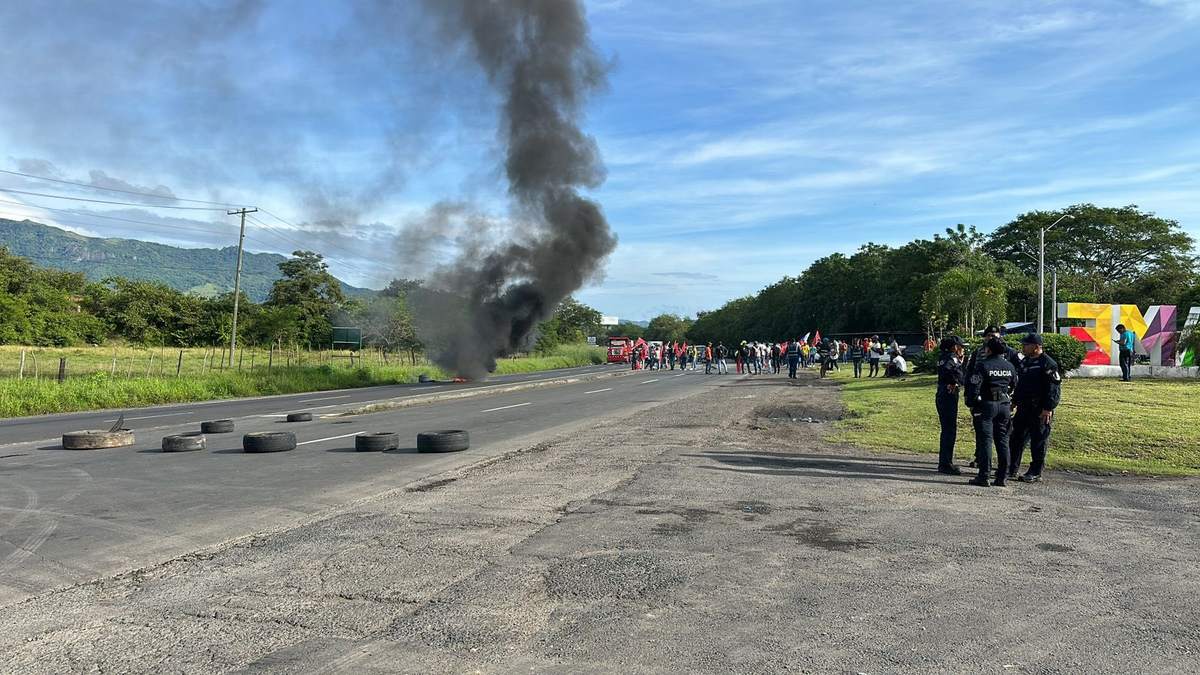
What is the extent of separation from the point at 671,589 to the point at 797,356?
28619 mm

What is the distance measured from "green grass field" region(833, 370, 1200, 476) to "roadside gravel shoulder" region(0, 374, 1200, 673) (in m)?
1.90

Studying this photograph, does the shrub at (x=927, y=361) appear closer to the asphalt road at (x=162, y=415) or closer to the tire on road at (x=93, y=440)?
the asphalt road at (x=162, y=415)

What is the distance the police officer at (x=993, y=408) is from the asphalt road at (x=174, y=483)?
6209 mm

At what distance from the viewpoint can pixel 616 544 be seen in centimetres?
568

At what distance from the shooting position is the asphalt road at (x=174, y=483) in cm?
562

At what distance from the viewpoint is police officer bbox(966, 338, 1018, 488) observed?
27.1ft

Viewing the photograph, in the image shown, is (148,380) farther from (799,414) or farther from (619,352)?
(619,352)

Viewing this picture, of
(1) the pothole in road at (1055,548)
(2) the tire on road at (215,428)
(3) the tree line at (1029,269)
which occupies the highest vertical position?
(3) the tree line at (1029,269)

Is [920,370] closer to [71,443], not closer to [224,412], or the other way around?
[224,412]

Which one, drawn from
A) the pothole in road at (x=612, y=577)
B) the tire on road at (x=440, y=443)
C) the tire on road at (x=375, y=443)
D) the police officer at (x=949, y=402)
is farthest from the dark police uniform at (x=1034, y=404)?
the tire on road at (x=375, y=443)

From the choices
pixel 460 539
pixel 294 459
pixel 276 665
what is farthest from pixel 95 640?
pixel 294 459

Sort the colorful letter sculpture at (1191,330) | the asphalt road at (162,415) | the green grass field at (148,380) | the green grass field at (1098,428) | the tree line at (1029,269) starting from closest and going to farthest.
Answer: the green grass field at (1098,428) < the asphalt road at (162,415) < the green grass field at (148,380) < the colorful letter sculpture at (1191,330) < the tree line at (1029,269)

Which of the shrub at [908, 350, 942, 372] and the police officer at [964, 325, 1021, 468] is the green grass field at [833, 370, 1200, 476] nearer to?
the police officer at [964, 325, 1021, 468]

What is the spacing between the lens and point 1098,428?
1170cm
